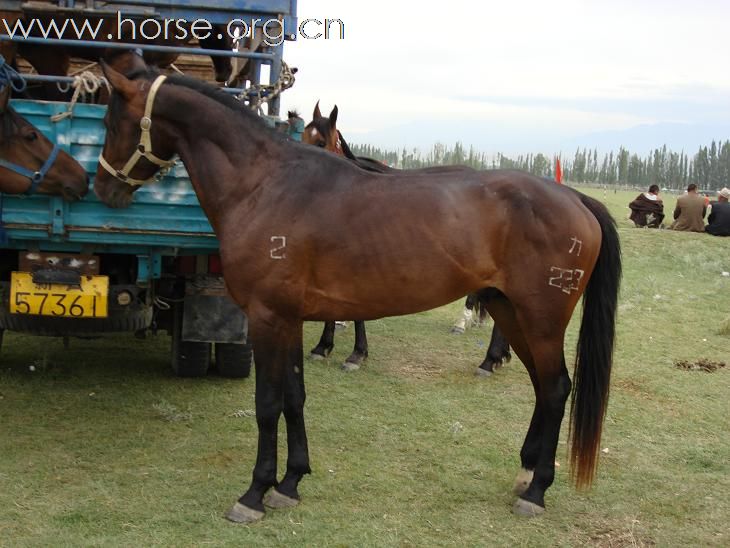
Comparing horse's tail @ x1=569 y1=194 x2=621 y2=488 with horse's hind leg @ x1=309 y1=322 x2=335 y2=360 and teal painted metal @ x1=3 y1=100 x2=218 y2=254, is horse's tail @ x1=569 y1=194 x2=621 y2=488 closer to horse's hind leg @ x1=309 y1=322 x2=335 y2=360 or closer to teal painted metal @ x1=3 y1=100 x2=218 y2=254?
teal painted metal @ x1=3 y1=100 x2=218 y2=254

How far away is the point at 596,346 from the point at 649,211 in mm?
15468

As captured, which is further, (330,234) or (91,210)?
(91,210)

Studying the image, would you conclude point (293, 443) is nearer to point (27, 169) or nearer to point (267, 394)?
point (267, 394)

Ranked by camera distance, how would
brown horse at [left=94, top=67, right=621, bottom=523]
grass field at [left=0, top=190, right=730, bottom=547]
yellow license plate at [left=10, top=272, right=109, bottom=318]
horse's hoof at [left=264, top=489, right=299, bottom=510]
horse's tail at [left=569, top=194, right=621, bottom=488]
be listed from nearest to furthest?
grass field at [left=0, top=190, right=730, bottom=547] → brown horse at [left=94, top=67, right=621, bottom=523] → horse's hoof at [left=264, top=489, right=299, bottom=510] → horse's tail at [left=569, top=194, right=621, bottom=488] → yellow license plate at [left=10, top=272, right=109, bottom=318]

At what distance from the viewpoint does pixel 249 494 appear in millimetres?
3947

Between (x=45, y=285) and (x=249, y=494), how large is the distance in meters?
1.70

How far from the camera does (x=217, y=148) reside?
402 cm

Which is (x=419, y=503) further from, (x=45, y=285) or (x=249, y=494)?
(x=45, y=285)

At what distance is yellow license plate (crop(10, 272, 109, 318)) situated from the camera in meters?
4.47

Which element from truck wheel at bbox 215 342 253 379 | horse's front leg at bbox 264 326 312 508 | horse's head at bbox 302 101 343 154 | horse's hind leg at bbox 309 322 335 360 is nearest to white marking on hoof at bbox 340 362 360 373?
horse's hind leg at bbox 309 322 335 360

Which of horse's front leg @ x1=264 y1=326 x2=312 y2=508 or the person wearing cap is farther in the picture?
the person wearing cap

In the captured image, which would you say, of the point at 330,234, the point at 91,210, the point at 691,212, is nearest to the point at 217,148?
the point at 330,234

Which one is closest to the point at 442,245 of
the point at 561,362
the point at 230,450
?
the point at 561,362

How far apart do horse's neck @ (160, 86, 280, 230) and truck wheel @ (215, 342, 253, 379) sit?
2.15m
